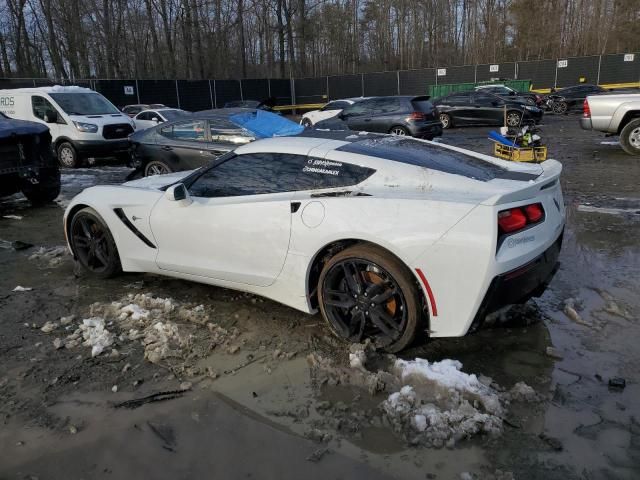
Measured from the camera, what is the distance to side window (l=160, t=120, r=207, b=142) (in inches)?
344

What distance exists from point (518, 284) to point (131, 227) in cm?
323

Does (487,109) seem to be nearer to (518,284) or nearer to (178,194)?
(178,194)

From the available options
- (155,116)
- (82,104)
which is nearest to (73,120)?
(82,104)

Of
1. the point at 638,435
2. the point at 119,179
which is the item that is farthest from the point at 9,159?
the point at 638,435

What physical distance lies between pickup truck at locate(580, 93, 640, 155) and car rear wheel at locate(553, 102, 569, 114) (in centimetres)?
1447

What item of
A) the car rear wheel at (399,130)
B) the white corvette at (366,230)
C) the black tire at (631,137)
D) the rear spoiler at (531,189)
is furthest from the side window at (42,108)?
the black tire at (631,137)

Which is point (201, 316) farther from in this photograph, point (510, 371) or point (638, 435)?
point (638, 435)

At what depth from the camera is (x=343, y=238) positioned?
3406 millimetres

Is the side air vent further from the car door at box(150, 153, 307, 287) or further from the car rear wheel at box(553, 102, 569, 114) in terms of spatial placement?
the car rear wheel at box(553, 102, 569, 114)

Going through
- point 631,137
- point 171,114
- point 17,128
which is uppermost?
point 17,128

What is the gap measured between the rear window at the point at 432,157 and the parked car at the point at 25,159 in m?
6.07

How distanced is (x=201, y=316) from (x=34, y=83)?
921 inches

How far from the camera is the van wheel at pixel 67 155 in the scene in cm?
1236

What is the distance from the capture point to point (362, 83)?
1469 inches
